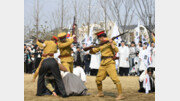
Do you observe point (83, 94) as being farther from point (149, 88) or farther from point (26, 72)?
point (26, 72)

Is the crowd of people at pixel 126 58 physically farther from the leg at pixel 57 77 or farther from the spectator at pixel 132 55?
the leg at pixel 57 77

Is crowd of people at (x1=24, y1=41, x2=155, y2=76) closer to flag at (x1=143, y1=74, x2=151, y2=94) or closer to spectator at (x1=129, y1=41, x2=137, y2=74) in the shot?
spectator at (x1=129, y1=41, x2=137, y2=74)

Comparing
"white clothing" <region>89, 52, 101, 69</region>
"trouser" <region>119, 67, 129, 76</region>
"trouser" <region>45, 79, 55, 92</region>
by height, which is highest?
"white clothing" <region>89, 52, 101, 69</region>

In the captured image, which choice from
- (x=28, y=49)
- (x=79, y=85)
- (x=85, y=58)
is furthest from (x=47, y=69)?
(x=28, y=49)

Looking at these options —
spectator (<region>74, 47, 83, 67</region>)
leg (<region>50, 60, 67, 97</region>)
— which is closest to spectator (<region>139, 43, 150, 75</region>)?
spectator (<region>74, 47, 83, 67</region>)

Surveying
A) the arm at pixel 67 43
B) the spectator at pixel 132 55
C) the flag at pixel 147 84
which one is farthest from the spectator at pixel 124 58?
the arm at pixel 67 43

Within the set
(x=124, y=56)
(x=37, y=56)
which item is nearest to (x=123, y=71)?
(x=124, y=56)

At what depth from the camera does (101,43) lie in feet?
27.8

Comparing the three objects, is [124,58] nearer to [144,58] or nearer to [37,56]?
[144,58]

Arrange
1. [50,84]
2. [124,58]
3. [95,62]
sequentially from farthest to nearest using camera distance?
[95,62] < [124,58] < [50,84]

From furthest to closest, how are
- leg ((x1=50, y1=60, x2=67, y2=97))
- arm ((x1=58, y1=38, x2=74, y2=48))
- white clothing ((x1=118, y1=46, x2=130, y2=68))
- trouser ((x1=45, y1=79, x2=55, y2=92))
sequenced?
1. white clothing ((x1=118, y1=46, x2=130, y2=68))
2. arm ((x1=58, y1=38, x2=74, y2=48))
3. trouser ((x1=45, y1=79, x2=55, y2=92))
4. leg ((x1=50, y1=60, x2=67, y2=97))

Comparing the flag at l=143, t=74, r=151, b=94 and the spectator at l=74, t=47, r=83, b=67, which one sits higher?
the spectator at l=74, t=47, r=83, b=67

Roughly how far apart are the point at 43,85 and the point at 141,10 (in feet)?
46.6

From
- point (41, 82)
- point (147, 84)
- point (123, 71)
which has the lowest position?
point (123, 71)
